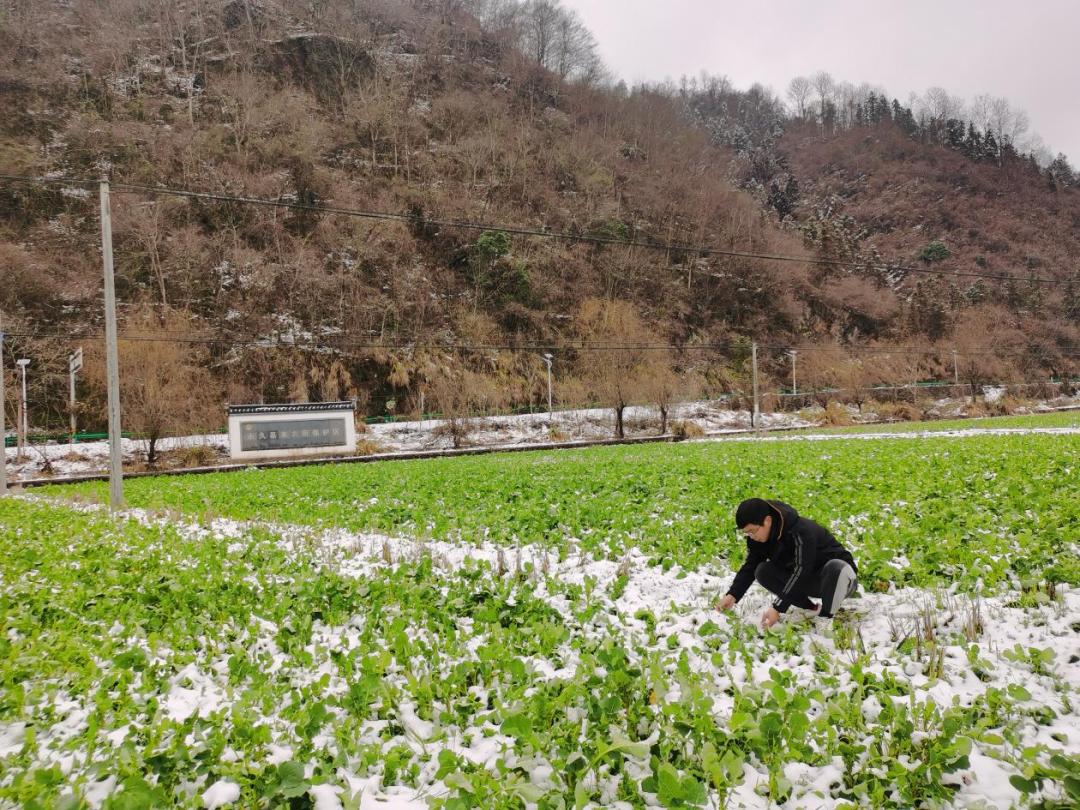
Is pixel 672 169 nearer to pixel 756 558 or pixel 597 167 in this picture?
pixel 597 167

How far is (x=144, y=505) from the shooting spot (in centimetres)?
1389

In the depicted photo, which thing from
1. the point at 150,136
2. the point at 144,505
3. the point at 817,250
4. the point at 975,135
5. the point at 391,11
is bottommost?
the point at 144,505

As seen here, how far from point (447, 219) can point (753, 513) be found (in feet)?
203

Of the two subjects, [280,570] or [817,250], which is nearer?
[280,570]

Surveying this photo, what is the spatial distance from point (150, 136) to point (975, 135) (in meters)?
146

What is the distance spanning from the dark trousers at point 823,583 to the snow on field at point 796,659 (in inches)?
7.0

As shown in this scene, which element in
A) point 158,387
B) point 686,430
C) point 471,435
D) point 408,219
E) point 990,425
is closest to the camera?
point 990,425

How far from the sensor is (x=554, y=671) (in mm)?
3936

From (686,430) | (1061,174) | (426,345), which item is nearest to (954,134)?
(1061,174)

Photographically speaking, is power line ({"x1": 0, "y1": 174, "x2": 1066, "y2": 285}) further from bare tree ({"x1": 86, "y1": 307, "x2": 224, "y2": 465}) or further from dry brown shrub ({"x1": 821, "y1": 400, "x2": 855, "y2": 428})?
dry brown shrub ({"x1": 821, "y1": 400, "x2": 855, "y2": 428})

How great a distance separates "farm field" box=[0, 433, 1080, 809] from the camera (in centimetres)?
268

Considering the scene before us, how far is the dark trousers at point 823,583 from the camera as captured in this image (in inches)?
171

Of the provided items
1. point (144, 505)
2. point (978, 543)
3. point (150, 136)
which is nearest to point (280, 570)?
point (978, 543)

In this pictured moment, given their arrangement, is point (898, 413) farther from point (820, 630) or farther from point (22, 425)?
point (22, 425)
